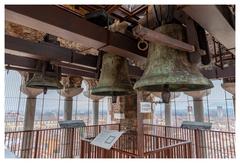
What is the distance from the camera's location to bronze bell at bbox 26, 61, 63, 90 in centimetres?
200

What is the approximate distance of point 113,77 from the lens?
67.9 inches

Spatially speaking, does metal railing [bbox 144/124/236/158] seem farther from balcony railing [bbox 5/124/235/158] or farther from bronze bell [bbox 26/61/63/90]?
bronze bell [bbox 26/61/63/90]

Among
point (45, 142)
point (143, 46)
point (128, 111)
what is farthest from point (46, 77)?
point (128, 111)

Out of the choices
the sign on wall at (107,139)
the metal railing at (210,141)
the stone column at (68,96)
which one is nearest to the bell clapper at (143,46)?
the sign on wall at (107,139)

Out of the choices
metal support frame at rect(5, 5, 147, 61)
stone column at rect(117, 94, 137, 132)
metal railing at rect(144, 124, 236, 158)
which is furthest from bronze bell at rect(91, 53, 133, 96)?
stone column at rect(117, 94, 137, 132)

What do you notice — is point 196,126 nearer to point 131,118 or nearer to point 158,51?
point 131,118

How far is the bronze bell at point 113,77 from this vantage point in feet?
5.49

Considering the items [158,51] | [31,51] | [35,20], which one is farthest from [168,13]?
[31,51]

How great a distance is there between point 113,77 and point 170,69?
695 mm

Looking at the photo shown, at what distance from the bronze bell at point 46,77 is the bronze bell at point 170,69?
3.89 feet

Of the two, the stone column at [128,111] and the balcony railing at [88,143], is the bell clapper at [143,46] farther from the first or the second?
the stone column at [128,111]

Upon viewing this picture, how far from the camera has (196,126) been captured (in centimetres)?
386

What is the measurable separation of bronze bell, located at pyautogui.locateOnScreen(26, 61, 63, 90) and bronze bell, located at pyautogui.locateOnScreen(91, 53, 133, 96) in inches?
23.0

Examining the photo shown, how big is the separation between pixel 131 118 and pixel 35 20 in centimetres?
396
